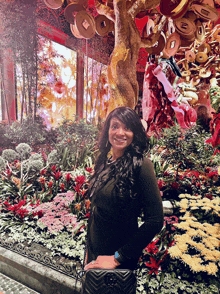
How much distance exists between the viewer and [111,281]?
861mm

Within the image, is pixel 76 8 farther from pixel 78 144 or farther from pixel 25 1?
pixel 78 144

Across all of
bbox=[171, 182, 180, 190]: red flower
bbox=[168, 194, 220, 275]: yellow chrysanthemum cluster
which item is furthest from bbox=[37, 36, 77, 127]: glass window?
bbox=[168, 194, 220, 275]: yellow chrysanthemum cluster

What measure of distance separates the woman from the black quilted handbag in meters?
0.02

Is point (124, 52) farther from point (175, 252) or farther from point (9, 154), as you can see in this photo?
point (9, 154)

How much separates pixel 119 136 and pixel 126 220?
1.31 ft

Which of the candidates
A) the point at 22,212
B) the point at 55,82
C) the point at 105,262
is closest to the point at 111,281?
the point at 105,262

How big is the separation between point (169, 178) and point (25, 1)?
242 cm

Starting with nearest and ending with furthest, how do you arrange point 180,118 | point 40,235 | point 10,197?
1. point 40,235
2. point 180,118
3. point 10,197

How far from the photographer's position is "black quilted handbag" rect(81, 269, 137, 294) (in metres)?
0.85

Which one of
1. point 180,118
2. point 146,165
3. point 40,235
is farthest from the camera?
point 180,118

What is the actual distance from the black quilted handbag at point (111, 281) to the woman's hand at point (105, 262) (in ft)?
0.06

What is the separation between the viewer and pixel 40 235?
5.51ft

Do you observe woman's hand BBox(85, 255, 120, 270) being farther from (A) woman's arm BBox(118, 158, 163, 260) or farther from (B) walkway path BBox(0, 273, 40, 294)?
(B) walkway path BBox(0, 273, 40, 294)

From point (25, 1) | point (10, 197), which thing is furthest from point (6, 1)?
point (10, 197)
